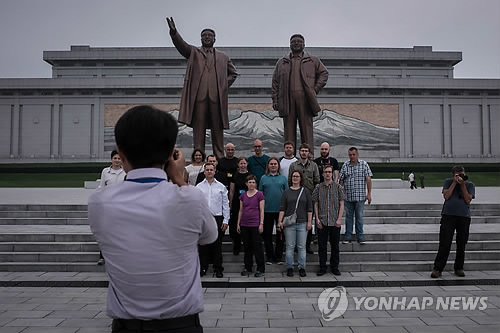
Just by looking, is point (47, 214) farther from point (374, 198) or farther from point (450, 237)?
point (374, 198)

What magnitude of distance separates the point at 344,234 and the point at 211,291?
3.00 m

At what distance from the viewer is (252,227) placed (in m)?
6.10

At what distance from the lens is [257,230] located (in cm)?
611

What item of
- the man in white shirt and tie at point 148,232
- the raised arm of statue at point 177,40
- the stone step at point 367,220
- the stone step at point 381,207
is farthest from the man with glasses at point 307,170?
the man in white shirt and tie at point 148,232

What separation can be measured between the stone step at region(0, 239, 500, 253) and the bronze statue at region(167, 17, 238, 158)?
9.30 feet

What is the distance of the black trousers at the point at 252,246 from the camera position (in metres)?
6.06

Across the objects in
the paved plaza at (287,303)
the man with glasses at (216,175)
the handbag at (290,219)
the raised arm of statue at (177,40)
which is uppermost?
the raised arm of statue at (177,40)

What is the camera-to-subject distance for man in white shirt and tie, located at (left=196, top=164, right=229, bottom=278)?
6086mm

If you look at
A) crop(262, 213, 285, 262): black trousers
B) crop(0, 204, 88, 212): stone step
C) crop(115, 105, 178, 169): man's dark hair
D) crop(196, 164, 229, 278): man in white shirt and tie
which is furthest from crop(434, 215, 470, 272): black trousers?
crop(0, 204, 88, 212): stone step

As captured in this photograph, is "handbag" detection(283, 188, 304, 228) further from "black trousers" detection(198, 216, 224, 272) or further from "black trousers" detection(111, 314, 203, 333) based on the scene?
"black trousers" detection(111, 314, 203, 333)

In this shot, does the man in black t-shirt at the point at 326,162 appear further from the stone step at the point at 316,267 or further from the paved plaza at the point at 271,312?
the paved plaza at the point at 271,312

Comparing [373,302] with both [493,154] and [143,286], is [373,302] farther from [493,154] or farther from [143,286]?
[493,154]

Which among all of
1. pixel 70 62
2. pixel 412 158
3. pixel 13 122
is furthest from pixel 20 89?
pixel 412 158

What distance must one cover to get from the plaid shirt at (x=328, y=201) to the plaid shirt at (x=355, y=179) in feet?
2.39
